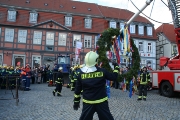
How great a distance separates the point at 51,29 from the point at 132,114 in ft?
81.1

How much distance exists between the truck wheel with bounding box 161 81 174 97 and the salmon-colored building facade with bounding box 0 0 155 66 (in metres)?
15.7

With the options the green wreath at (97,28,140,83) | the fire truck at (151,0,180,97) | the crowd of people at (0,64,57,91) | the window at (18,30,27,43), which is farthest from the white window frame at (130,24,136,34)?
the green wreath at (97,28,140,83)

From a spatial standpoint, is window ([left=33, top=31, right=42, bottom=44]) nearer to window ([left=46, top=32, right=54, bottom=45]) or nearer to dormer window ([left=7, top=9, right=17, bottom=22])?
window ([left=46, top=32, right=54, bottom=45])

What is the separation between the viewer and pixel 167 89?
13461 millimetres

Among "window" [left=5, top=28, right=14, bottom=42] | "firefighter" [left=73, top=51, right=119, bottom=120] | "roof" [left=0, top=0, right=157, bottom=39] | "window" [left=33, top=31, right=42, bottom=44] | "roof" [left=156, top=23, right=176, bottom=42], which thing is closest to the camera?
"firefighter" [left=73, top=51, right=119, bottom=120]

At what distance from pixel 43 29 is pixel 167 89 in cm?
2139

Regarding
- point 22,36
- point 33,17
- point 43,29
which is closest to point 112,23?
point 43,29

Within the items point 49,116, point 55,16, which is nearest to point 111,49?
point 49,116

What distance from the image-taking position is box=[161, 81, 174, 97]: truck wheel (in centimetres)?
1291

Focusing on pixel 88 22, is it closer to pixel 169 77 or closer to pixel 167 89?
pixel 167 89

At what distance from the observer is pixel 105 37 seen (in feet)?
34.9

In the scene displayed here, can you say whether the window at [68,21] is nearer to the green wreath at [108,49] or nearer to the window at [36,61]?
the window at [36,61]

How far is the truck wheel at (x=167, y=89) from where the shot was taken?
42.4 feet

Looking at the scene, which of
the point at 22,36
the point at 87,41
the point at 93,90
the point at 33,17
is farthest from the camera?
the point at 87,41
